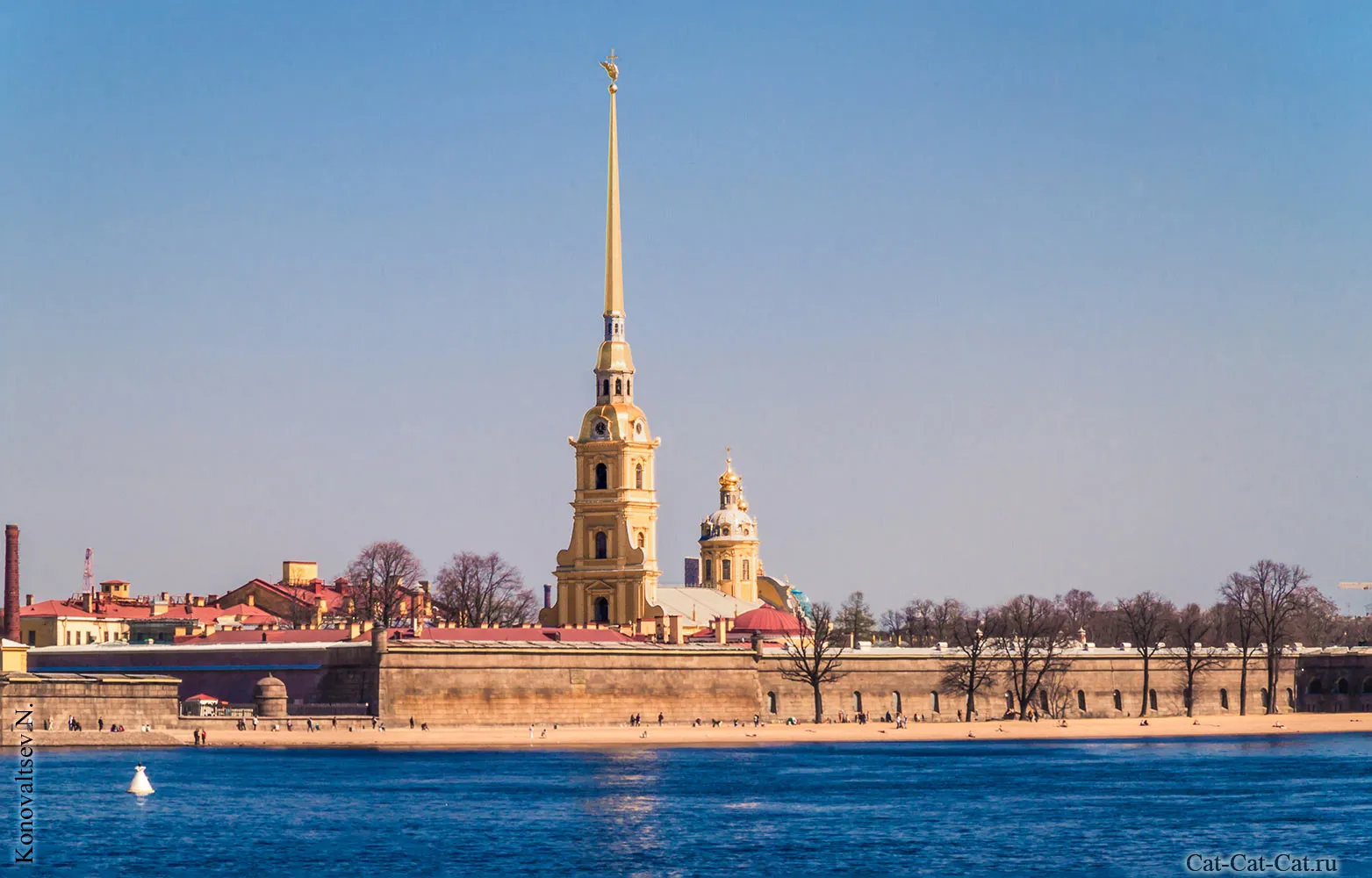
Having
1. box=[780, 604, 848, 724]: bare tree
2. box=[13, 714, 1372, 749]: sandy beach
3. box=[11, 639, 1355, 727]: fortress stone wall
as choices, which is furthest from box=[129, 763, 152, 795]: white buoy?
box=[780, 604, 848, 724]: bare tree

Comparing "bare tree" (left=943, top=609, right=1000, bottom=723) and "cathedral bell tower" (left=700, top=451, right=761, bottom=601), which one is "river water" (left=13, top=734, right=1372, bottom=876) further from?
"cathedral bell tower" (left=700, top=451, right=761, bottom=601)

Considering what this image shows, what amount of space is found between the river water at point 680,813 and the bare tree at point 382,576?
157 ft

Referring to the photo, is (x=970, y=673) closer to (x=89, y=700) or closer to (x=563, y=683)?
(x=563, y=683)

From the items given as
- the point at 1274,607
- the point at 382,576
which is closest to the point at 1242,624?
the point at 1274,607

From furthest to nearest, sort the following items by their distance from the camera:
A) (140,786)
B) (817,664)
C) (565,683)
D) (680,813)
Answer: (817,664) < (565,683) < (140,786) < (680,813)

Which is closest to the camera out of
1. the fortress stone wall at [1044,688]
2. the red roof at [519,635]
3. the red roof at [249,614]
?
the red roof at [519,635]

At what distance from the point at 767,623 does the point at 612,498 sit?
13.6 meters

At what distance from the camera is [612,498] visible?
138 m

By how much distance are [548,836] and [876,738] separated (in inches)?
1937

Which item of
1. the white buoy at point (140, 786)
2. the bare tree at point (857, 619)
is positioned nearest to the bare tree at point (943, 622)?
the bare tree at point (857, 619)

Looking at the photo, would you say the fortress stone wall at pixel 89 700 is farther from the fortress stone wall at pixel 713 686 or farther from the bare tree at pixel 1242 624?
the bare tree at pixel 1242 624

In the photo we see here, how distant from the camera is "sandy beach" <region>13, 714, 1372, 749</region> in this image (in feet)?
314

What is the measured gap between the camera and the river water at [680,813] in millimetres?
57438

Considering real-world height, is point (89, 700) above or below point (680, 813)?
above
